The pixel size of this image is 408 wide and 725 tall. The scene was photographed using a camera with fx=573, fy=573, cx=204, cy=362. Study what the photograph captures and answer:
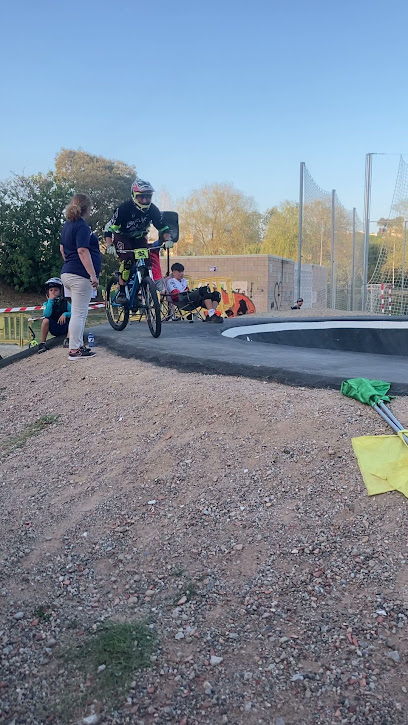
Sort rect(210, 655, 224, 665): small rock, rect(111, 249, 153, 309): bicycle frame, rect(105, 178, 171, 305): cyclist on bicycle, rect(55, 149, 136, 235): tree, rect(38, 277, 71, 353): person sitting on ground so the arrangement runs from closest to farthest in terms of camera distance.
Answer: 1. rect(210, 655, 224, 665): small rock
2. rect(111, 249, 153, 309): bicycle frame
3. rect(105, 178, 171, 305): cyclist on bicycle
4. rect(38, 277, 71, 353): person sitting on ground
5. rect(55, 149, 136, 235): tree

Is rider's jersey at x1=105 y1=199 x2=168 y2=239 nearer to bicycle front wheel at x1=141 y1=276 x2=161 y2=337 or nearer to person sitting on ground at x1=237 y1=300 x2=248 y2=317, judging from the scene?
bicycle front wheel at x1=141 y1=276 x2=161 y2=337

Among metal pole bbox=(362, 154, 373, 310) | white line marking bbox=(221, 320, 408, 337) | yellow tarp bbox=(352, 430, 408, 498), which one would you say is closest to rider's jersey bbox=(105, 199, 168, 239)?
white line marking bbox=(221, 320, 408, 337)

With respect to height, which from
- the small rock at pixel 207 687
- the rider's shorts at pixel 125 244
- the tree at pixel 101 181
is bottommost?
the small rock at pixel 207 687

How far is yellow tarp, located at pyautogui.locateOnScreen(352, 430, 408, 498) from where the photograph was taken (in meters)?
2.53

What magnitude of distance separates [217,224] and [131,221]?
3982cm

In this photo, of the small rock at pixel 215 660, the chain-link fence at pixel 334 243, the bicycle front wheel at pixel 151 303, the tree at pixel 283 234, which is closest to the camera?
the small rock at pixel 215 660

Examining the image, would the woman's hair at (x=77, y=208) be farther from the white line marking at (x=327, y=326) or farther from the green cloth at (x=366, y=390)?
the white line marking at (x=327, y=326)

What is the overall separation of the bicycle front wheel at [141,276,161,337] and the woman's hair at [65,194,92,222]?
47.6 inches

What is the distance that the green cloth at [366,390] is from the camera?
3.20m

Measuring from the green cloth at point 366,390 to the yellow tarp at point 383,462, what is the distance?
41 centimetres

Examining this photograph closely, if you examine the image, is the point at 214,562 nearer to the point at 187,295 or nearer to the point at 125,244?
the point at 125,244

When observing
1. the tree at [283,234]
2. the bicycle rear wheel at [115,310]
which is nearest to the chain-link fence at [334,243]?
the bicycle rear wheel at [115,310]

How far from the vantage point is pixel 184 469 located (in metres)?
2.89

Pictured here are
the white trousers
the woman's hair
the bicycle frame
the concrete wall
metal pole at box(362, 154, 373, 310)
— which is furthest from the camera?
the concrete wall
